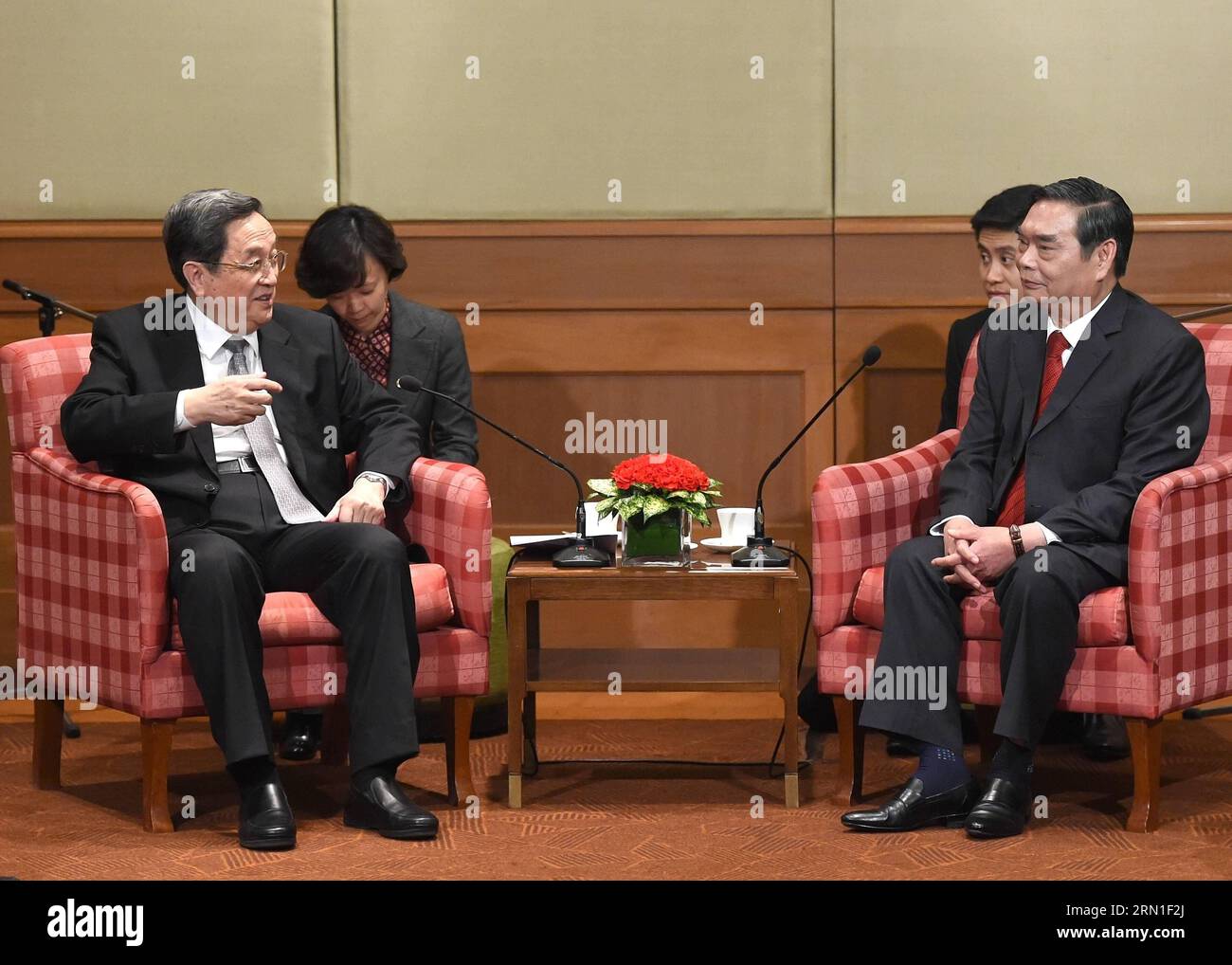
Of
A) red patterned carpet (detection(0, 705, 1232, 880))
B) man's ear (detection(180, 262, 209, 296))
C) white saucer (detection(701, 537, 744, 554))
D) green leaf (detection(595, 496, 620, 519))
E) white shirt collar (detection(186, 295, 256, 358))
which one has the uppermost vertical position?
man's ear (detection(180, 262, 209, 296))

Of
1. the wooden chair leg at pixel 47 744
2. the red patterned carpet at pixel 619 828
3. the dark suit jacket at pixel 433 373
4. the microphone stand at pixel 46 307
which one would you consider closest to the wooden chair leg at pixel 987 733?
the red patterned carpet at pixel 619 828

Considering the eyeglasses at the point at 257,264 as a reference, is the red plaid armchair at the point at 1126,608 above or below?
below

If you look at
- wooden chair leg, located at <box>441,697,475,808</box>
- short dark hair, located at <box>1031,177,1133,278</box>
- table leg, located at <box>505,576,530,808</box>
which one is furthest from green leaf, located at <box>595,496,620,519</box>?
short dark hair, located at <box>1031,177,1133,278</box>

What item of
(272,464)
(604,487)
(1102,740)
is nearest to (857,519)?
(604,487)

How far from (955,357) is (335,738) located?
1.86 m

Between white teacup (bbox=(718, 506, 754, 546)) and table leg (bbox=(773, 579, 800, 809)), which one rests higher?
white teacup (bbox=(718, 506, 754, 546))

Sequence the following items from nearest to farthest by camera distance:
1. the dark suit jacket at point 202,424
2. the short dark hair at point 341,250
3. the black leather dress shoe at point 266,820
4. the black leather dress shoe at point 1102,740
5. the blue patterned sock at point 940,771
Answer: the black leather dress shoe at point 266,820
the blue patterned sock at point 940,771
the dark suit jacket at point 202,424
the black leather dress shoe at point 1102,740
the short dark hair at point 341,250

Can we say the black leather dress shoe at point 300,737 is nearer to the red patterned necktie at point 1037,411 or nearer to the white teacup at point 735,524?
the white teacup at point 735,524

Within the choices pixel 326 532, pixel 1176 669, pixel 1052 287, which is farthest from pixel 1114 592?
pixel 326 532

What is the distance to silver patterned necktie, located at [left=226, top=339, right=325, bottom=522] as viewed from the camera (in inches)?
138

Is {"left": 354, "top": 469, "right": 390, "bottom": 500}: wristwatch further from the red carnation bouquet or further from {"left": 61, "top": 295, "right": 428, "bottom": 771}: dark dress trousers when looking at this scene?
the red carnation bouquet

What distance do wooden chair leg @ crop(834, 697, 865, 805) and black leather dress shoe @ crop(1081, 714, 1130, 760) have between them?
0.70 metres

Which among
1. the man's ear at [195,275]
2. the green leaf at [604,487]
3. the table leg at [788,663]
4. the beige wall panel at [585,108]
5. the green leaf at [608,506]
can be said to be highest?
the beige wall panel at [585,108]

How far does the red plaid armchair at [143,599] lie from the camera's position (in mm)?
3217
